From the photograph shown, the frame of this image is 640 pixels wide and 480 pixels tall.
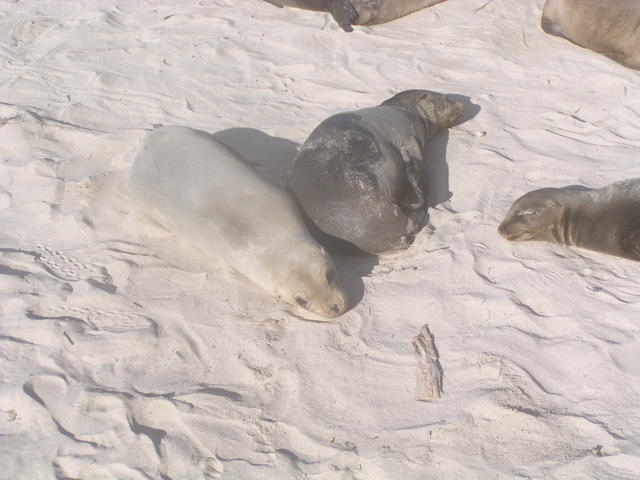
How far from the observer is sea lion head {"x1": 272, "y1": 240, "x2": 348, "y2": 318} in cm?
350

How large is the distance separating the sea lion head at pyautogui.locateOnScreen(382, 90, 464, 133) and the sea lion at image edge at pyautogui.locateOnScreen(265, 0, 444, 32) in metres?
1.90

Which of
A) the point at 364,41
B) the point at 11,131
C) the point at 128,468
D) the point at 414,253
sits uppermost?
the point at 364,41

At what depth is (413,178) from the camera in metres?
4.28

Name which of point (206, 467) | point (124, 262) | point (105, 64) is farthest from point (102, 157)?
point (206, 467)

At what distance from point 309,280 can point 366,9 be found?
13.9 feet

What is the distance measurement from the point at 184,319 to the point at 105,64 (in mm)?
3665

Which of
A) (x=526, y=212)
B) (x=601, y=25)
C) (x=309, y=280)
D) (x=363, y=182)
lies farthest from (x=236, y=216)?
(x=601, y=25)

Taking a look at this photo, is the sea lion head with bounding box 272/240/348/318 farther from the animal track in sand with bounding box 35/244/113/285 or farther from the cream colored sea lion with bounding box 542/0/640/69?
the cream colored sea lion with bounding box 542/0/640/69

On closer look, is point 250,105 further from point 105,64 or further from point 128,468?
point 128,468

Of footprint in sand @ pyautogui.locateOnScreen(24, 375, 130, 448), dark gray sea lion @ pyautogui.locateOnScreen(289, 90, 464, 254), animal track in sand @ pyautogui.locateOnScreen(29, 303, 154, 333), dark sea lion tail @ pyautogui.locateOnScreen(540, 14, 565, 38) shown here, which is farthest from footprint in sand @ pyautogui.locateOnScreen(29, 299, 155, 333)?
dark sea lion tail @ pyautogui.locateOnScreen(540, 14, 565, 38)

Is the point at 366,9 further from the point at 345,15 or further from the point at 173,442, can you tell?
the point at 173,442

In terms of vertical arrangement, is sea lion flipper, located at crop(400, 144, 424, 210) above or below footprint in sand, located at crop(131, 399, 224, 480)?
above

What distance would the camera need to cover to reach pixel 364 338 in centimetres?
341

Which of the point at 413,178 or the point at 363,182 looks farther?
the point at 413,178
